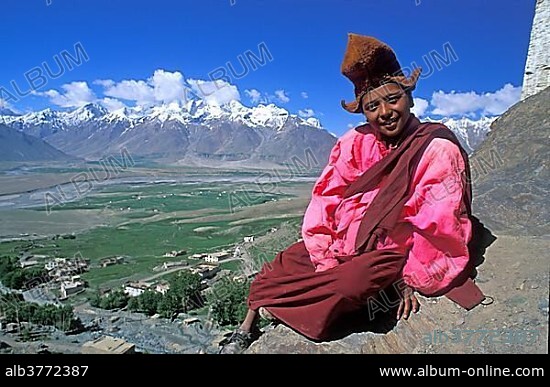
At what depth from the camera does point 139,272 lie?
2514cm

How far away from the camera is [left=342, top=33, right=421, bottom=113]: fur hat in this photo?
1.91m

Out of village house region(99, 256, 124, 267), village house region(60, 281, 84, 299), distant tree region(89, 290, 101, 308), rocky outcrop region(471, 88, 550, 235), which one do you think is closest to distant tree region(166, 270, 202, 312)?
distant tree region(89, 290, 101, 308)

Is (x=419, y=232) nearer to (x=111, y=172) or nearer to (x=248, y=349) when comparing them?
(x=248, y=349)

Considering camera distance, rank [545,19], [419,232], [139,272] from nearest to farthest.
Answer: [419,232] → [545,19] → [139,272]

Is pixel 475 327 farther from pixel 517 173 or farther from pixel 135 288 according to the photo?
pixel 135 288

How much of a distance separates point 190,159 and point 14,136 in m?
44.5

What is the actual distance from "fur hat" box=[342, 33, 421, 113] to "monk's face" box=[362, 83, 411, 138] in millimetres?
34

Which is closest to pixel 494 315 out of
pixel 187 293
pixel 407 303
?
pixel 407 303

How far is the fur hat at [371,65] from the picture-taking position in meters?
1.91

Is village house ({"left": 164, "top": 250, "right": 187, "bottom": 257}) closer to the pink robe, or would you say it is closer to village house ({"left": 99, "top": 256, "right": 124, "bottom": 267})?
village house ({"left": 99, "top": 256, "right": 124, "bottom": 267})

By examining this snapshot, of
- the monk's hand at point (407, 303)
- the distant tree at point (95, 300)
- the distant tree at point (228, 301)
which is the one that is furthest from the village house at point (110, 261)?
the monk's hand at point (407, 303)

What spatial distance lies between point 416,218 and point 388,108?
0.47 meters

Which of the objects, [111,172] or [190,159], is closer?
[111,172]

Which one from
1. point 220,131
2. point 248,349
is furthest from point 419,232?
point 220,131
